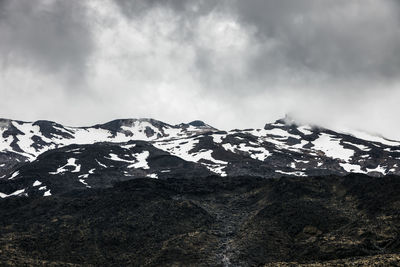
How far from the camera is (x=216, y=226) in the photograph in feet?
281

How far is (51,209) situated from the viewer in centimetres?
10631

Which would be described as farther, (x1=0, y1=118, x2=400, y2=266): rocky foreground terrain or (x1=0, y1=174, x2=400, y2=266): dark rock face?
(x1=0, y1=174, x2=400, y2=266): dark rock face

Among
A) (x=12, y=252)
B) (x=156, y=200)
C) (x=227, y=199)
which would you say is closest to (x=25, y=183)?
(x=156, y=200)

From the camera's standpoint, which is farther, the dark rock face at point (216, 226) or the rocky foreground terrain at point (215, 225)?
the dark rock face at point (216, 226)

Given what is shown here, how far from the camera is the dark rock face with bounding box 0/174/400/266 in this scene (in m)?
65.3

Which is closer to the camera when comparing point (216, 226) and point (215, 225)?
point (216, 226)

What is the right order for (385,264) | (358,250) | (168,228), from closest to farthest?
1. (385,264)
2. (358,250)
3. (168,228)

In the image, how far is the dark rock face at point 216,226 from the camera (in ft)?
214

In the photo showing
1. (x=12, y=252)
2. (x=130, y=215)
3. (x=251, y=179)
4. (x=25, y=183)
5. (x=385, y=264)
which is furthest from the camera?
(x=25, y=183)

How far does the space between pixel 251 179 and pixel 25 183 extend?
93.3 m

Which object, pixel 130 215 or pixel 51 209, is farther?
pixel 51 209

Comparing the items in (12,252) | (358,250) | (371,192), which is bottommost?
(12,252)

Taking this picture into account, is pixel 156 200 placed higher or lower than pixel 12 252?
higher

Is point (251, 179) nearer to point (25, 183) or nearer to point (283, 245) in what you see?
point (283, 245)
